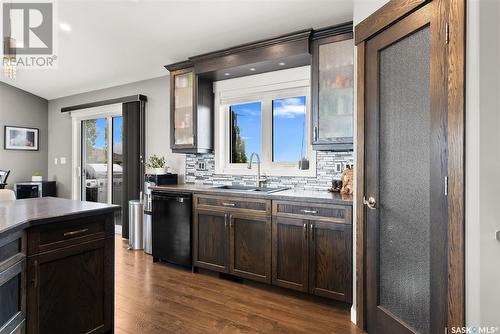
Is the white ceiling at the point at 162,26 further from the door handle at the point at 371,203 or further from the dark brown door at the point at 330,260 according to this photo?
the dark brown door at the point at 330,260

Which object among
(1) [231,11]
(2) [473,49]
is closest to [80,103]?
(1) [231,11]

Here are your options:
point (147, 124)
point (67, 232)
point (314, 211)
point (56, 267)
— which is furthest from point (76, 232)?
point (147, 124)

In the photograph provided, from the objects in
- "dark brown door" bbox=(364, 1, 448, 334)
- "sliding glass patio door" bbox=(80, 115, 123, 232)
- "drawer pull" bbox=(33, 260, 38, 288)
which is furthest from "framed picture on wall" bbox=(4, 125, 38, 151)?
"dark brown door" bbox=(364, 1, 448, 334)

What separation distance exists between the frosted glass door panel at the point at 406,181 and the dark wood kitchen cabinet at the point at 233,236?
1.12 m

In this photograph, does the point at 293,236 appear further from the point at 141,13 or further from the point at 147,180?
the point at 141,13

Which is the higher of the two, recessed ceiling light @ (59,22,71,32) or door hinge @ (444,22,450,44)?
recessed ceiling light @ (59,22,71,32)

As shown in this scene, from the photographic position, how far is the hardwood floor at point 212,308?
2191 millimetres

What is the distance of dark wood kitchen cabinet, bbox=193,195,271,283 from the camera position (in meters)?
2.81

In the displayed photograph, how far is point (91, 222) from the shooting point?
1876 millimetres

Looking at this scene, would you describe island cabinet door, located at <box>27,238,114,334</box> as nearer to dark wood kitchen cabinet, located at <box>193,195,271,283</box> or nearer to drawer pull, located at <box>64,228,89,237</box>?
drawer pull, located at <box>64,228,89,237</box>

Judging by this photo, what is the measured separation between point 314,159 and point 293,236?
38.2 inches

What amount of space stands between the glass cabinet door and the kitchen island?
1.85 m

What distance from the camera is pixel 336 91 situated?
9.04 feet

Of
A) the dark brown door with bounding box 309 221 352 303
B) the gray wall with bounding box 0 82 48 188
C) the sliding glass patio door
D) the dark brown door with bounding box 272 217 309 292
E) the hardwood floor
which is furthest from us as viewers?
the gray wall with bounding box 0 82 48 188
